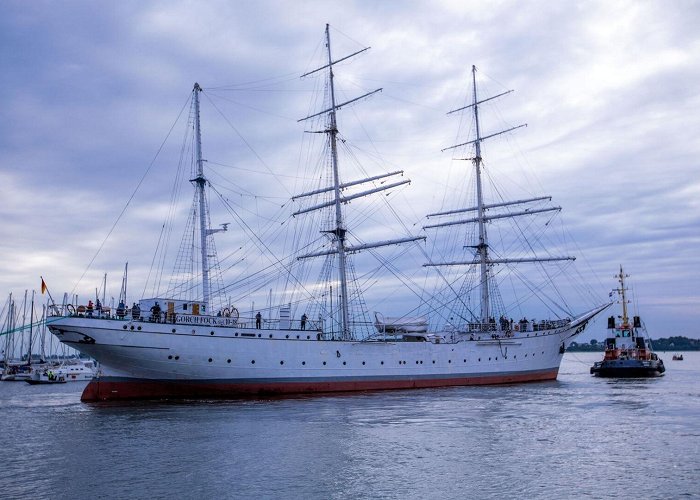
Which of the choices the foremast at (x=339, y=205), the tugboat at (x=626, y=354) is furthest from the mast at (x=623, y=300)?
the foremast at (x=339, y=205)

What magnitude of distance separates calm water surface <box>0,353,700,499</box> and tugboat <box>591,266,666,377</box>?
90.0 ft

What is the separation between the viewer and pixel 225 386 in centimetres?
3572

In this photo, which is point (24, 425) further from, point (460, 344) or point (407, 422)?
point (460, 344)

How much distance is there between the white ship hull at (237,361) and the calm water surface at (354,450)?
1.98 metres

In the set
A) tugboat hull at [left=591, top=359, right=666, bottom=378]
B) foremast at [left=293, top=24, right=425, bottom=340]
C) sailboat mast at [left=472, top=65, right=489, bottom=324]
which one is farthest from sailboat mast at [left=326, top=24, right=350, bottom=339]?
tugboat hull at [left=591, top=359, right=666, bottom=378]

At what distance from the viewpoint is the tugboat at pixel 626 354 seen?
194 feet

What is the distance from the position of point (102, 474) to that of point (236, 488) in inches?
171

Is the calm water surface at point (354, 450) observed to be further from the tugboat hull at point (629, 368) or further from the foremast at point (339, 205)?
the tugboat hull at point (629, 368)

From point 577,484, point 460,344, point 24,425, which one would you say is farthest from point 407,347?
point 577,484

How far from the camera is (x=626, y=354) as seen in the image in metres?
61.2

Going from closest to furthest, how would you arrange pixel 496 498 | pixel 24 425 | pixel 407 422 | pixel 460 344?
pixel 496 498, pixel 407 422, pixel 24 425, pixel 460 344

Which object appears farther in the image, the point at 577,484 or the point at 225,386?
the point at 225,386

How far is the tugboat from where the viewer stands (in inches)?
2324

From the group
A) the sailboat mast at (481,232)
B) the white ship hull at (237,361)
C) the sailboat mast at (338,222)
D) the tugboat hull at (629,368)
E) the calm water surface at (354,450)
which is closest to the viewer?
the calm water surface at (354,450)
